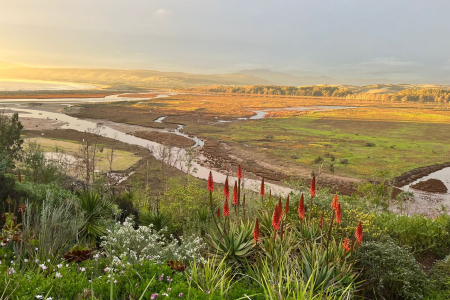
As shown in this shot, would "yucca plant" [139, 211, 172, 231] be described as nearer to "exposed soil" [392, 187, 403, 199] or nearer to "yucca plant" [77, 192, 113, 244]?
"yucca plant" [77, 192, 113, 244]

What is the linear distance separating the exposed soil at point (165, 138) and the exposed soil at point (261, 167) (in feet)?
10.7

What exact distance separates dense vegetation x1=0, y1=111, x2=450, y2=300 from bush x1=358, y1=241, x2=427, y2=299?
0.9 inches

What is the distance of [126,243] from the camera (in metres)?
5.18

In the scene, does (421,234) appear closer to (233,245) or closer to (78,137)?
(233,245)

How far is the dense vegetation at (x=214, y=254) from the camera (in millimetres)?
3309

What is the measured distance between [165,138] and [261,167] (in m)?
16.0

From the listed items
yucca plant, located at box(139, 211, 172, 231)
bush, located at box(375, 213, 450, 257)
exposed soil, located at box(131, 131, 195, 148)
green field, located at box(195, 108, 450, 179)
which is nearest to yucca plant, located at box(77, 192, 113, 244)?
yucca plant, located at box(139, 211, 172, 231)

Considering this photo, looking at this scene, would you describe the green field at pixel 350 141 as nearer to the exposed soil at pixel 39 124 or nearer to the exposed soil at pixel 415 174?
the exposed soil at pixel 415 174

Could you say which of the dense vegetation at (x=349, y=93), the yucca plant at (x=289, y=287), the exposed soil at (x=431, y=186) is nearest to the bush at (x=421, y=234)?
the yucca plant at (x=289, y=287)

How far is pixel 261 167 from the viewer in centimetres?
2842

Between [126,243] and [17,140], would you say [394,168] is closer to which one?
[126,243]

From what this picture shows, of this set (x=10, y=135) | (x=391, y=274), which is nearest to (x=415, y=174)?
(x=391, y=274)

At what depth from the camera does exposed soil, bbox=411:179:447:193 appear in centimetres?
2400

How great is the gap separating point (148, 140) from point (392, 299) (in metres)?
35.9
